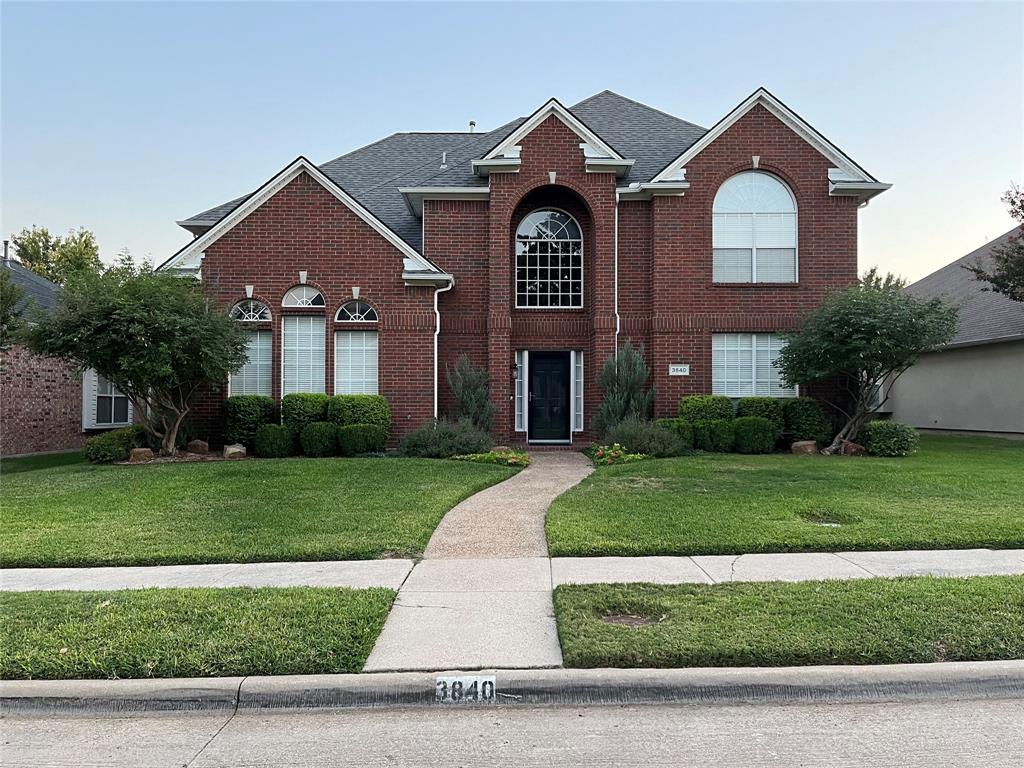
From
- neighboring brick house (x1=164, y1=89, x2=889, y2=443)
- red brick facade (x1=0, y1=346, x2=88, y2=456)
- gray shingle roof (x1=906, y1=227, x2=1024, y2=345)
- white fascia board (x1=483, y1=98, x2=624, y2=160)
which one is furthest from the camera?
gray shingle roof (x1=906, y1=227, x2=1024, y2=345)

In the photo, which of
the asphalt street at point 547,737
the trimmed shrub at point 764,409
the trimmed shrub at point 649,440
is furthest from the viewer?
the trimmed shrub at point 764,409

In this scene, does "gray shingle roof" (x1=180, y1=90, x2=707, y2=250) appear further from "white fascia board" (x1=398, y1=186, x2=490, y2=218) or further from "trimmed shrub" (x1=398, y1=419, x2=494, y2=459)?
"trimmed shrub" (x1=398, y1=419, x2=494, y2=459)

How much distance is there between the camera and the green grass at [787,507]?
24.7ft

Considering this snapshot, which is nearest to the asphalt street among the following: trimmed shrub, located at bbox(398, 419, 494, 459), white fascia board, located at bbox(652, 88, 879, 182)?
trimmed shrub, located at bbox(398, 419, 494, 459)

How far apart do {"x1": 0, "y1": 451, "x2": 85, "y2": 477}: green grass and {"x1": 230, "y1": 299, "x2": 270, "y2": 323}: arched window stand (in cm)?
469

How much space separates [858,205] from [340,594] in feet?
54.9

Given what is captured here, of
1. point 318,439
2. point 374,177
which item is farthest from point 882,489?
point 374,177

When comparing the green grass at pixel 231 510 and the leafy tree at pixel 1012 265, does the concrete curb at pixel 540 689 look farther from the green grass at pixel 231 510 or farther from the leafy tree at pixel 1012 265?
the leafy tree at pixel 1012 265

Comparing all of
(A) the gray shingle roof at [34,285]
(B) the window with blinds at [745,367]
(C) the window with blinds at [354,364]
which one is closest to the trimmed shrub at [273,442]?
(C) the window with blinds at [354,364]

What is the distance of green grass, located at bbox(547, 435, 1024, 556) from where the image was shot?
752 cm

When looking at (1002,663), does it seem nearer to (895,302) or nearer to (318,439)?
(895,302)

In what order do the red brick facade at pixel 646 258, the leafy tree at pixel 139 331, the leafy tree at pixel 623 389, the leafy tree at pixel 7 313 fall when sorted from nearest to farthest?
the leafy tree at pixel 139 331 → the leafy tree at pixel 7 313 → the leafy tree at pixel 623 389 → the red brick facade at pixel 646 258

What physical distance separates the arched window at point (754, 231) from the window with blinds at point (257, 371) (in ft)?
36.7

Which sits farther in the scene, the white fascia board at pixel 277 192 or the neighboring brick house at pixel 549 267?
the neighboring brick house at pixel 549 267
